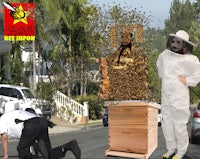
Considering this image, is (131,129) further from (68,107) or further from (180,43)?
(68,107)

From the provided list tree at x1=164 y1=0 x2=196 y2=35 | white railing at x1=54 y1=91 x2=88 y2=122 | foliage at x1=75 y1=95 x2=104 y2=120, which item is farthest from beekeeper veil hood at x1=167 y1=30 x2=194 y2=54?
tree at x1=164 y1=0 x2=196 y2=35

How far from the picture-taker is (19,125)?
10.0 metres

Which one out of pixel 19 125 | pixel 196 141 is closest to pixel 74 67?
pixel 196 141

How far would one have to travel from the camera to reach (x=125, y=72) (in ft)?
31.7

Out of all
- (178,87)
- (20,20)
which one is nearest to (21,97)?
(20,20)

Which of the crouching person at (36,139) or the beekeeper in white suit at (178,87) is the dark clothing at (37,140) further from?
the beekeeper in white suit at (178,87)

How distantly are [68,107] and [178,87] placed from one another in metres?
22.9

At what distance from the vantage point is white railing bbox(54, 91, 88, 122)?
3025 centimetres

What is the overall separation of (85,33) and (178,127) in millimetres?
26873

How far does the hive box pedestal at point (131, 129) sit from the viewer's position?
970cm

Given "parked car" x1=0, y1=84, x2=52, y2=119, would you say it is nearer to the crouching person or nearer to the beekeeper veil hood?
the crouching person

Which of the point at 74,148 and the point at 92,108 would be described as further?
the point at 92,108

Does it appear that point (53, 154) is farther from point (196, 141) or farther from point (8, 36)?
point (8, 36)

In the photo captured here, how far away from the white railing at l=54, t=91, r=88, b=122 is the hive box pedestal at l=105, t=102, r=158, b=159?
65.0ft
